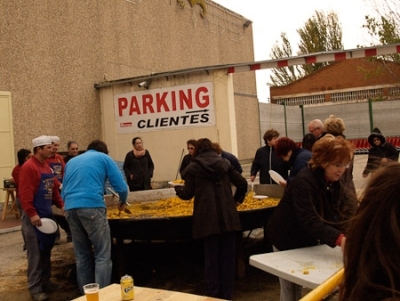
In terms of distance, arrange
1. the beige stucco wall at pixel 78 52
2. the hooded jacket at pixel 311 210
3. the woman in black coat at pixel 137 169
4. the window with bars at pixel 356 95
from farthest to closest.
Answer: the window with bars at pixel 356 95, the beige stucco wall at pixel 78 52, the woman in black coat at pixel 137 169, the hooded jacket at pixel 311 210

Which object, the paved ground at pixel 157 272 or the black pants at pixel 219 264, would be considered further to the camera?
the paved ground at pixel 157 272

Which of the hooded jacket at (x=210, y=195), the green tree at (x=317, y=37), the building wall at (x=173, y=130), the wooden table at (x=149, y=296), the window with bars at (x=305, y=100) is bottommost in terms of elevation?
the wooden table at (x=149, y=296)

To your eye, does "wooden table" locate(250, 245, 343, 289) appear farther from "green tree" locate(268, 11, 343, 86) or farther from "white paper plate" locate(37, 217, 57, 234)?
"green tree" locate(268, 11, 343, 86)

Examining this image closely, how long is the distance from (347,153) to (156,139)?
1138cm

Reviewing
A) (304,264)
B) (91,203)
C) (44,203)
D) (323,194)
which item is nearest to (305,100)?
(44,203)

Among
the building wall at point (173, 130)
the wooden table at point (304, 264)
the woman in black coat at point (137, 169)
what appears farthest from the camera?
the building wall at point (173, 130)

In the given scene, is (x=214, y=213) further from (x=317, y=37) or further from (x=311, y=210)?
(x=317, y=37)

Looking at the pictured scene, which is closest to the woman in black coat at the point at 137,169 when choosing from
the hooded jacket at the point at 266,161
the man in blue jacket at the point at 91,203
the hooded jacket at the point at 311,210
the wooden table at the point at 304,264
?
the hooded jacket at the point at 266,161

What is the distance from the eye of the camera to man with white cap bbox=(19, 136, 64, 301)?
5.63 m

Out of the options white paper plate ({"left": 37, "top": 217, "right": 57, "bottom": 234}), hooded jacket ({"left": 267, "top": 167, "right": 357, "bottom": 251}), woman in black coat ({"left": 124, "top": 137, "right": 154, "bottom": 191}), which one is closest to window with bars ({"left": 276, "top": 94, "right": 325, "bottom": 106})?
woman in black coat ({"left": 124, "top": 137, "right": 154, "bottom": 191})

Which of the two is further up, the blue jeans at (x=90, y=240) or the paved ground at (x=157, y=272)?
the blue jeans at (x=90, y=240)

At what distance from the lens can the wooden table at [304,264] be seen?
3.07 meters

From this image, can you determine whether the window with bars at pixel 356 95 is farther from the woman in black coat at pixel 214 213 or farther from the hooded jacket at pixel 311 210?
the hooded jacket at pixel 311 210

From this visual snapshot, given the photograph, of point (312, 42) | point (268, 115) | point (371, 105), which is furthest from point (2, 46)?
point (312, 42)
